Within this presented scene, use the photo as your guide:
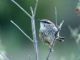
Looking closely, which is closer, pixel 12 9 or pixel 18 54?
pixel 18 54

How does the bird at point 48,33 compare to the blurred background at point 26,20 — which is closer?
the bird at point 48,33

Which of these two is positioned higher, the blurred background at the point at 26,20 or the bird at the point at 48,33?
the bird at the point at 48,33

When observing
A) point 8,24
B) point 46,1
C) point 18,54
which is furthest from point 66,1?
point 18,54

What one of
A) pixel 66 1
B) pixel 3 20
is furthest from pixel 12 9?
pixel 66 1

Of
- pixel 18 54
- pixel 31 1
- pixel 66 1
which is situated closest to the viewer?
pixel 18 54

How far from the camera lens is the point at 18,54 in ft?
31.5

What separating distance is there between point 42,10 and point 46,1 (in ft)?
0.73

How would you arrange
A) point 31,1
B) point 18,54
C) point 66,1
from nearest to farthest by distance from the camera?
point 18,54 < point 31,1 < point 66,1

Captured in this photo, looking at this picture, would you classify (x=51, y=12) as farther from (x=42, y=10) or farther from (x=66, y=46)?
(x=66, y=46)

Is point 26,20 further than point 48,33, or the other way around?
point 26,20

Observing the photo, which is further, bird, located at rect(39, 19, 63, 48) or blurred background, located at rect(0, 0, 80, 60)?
blurred background, located at rect(0, 0, 80, 60)

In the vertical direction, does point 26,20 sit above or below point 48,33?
below

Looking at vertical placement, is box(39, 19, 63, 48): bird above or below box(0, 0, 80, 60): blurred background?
above

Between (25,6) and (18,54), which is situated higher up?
(25,6)
